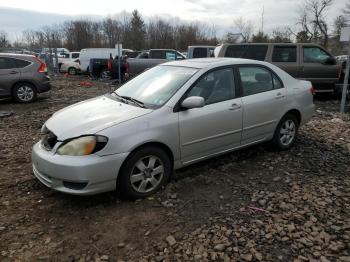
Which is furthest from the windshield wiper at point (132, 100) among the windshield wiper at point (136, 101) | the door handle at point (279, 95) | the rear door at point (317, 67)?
the rear door at point (317, 67)

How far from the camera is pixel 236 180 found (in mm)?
4664

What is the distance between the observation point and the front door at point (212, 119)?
14.3 ft

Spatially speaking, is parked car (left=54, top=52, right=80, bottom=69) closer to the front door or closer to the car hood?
→ the car hood

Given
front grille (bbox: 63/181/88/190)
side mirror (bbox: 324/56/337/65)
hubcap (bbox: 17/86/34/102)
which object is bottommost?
front grille (bbox: 63/181/88/190)

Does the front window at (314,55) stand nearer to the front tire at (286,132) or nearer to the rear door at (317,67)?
the rear door at (317,67)

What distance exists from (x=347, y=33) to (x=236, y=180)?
6320 millimetres

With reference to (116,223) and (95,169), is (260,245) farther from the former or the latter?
(95,169)

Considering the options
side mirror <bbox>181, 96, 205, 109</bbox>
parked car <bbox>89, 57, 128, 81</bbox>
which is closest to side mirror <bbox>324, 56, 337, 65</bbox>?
side mirror <bbox>181, 96, 205, 109</bbox>

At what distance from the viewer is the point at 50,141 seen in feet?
13.3

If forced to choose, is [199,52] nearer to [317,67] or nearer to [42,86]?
[317,67]

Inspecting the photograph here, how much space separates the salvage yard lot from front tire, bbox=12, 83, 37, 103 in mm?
6042

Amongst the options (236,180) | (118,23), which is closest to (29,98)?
(236,180)

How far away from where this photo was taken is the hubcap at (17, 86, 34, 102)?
10.9 meters

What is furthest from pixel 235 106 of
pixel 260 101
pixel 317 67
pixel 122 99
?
pixel 317 67
